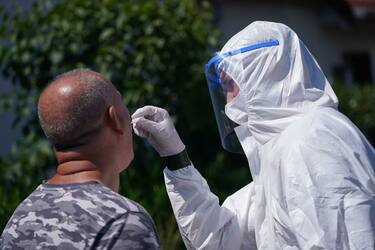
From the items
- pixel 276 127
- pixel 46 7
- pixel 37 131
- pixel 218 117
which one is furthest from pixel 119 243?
pixel 46 7

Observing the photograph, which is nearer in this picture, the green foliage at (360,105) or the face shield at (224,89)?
the face shield at (224,89)

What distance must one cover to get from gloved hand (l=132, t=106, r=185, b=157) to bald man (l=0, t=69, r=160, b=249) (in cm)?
62

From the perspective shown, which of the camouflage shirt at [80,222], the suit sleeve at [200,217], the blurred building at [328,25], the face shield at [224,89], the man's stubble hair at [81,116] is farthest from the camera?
the blurred building at [328,25]

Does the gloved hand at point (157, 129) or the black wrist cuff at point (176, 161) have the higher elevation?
the gloved hand at point (157, 129)

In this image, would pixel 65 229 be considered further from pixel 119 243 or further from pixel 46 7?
pixel 46 7

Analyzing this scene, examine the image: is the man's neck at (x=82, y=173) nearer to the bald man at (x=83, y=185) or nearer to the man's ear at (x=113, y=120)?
the bald man at (x=83, y=185)

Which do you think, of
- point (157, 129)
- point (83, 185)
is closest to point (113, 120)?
point (83, 185)

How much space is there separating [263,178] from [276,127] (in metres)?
0.22

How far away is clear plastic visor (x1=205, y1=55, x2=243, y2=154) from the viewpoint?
3.87 metres

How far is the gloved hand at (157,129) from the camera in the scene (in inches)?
139

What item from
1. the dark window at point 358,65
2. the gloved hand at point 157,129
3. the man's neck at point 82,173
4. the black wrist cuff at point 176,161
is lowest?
the dark window at point 358,65

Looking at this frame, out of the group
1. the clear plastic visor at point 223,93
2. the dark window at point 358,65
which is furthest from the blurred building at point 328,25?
the clear plastic visor at point 223,93

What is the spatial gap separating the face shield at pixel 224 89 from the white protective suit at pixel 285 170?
0.10 feet

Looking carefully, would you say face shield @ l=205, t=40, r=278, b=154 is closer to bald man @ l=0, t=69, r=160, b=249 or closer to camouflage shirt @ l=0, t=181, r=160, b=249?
bald man @ l=0, t=69, r=160, b=249
